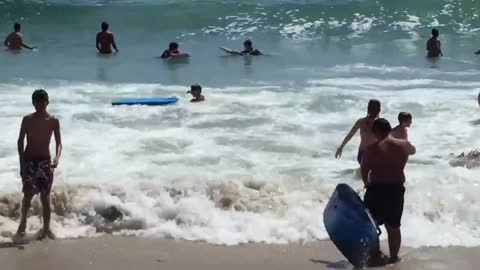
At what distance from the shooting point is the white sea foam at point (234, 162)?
720 centimetres

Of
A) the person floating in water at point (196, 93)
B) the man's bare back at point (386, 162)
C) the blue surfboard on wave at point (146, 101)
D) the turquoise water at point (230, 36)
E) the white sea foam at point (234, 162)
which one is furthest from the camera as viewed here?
the turquoise water at point (230, 36)

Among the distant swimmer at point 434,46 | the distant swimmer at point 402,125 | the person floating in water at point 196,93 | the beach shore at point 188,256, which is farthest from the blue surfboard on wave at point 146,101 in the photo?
the distant swimmer at point 434,46

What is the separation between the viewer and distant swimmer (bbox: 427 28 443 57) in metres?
18.5

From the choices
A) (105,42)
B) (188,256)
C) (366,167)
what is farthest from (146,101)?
(105,42)

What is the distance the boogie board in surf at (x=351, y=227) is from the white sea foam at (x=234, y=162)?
35.1 inches

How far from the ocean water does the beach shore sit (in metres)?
0.21

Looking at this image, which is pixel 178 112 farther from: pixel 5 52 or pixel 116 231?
pixel 5 52

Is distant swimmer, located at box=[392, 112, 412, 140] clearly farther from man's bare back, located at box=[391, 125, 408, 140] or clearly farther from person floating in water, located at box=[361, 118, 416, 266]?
person floating in water, located at box=[361, 118, 416, 266]

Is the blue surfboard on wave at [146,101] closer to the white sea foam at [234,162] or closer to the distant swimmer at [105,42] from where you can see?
the white sea foam at [234,162]

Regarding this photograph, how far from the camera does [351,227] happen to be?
589 centimetres

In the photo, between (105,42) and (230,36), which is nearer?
(105,42)

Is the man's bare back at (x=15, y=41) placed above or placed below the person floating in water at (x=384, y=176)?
above

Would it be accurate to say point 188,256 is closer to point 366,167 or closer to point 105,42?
point 366,167

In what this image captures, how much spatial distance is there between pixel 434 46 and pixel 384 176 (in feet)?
43.3
